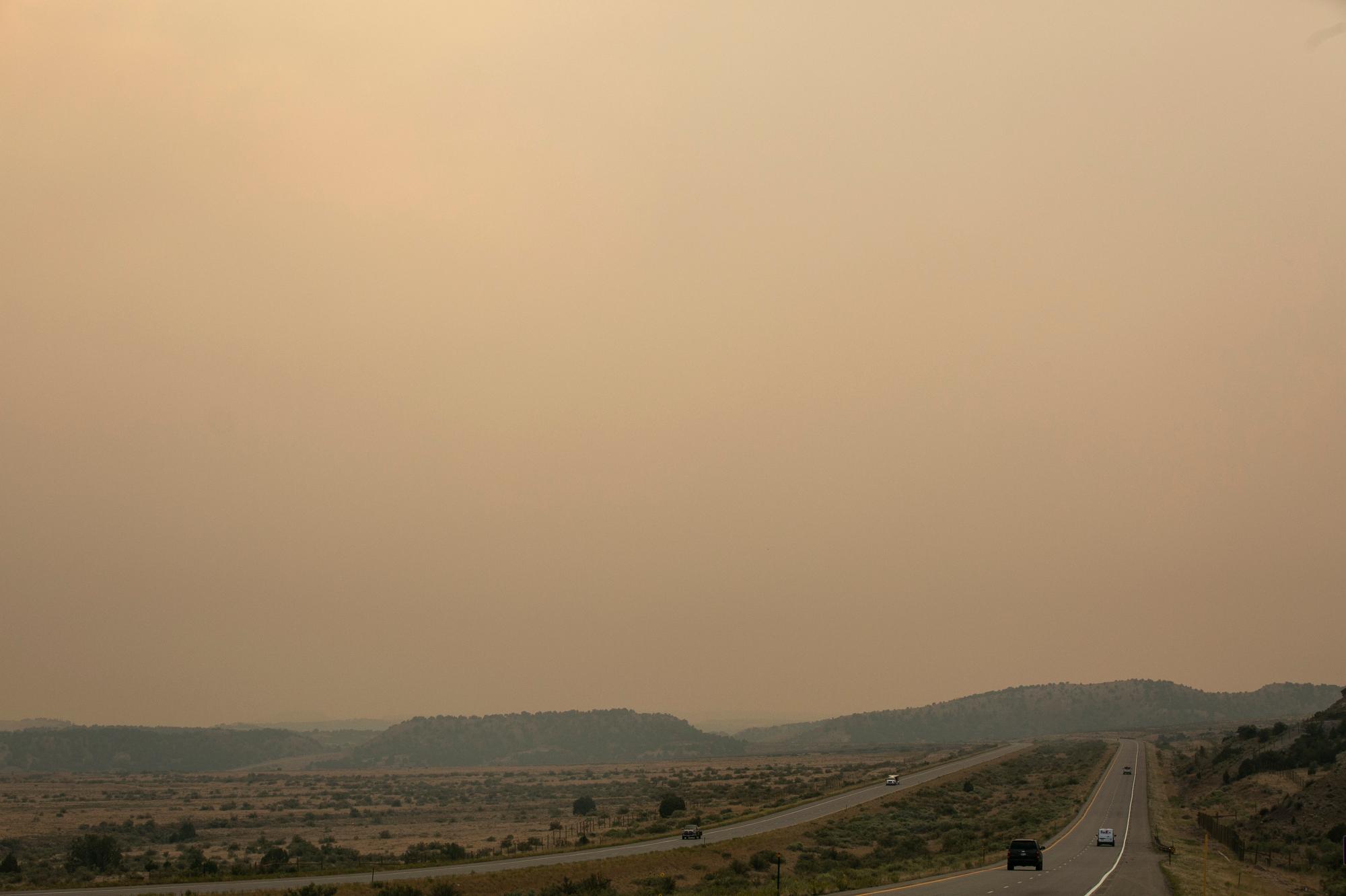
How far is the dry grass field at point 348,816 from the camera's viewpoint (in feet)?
221

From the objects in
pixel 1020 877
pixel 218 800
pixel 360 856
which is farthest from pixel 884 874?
pixel 218 800

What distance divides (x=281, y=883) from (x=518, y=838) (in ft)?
115

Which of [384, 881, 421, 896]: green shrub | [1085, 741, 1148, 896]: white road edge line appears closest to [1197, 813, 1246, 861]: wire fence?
[1085, 741, 1148, 896]: white road edge line

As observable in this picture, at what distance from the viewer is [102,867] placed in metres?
62.3

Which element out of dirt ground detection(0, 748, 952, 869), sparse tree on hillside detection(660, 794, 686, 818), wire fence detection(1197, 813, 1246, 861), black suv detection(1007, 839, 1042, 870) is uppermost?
black suv detection(1007, 839, 1042, 870)

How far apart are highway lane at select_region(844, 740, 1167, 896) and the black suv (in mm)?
372

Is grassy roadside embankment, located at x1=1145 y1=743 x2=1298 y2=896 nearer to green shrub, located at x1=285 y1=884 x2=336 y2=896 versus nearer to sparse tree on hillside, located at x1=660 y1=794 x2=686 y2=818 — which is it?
green shrub, located at x1=285 y1=884 x2=336 y2=896

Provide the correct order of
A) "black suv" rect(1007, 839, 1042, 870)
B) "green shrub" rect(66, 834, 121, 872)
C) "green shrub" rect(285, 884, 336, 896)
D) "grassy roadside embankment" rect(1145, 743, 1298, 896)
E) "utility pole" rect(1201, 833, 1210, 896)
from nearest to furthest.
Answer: "green shrub" rect(285, 884, 336, 896) < "utility pole" rect(1201, 833, 1210, 896) < "grassy roadside embankment" rect(1145, 743, 1298, 896) < "black suv" rect(1007, 839, 1042, 870) < "green shrub" rect(66, 834, 121, 872)

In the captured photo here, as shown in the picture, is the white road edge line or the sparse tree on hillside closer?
the white road edge line

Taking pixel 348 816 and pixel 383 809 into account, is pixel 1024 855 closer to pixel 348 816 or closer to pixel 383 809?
pixel 348 816

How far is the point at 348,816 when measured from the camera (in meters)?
111

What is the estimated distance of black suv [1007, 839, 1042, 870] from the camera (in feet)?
175

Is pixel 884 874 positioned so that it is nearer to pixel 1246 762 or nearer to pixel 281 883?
pixel 281 883

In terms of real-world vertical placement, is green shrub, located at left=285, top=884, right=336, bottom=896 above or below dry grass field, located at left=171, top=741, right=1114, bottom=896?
above
